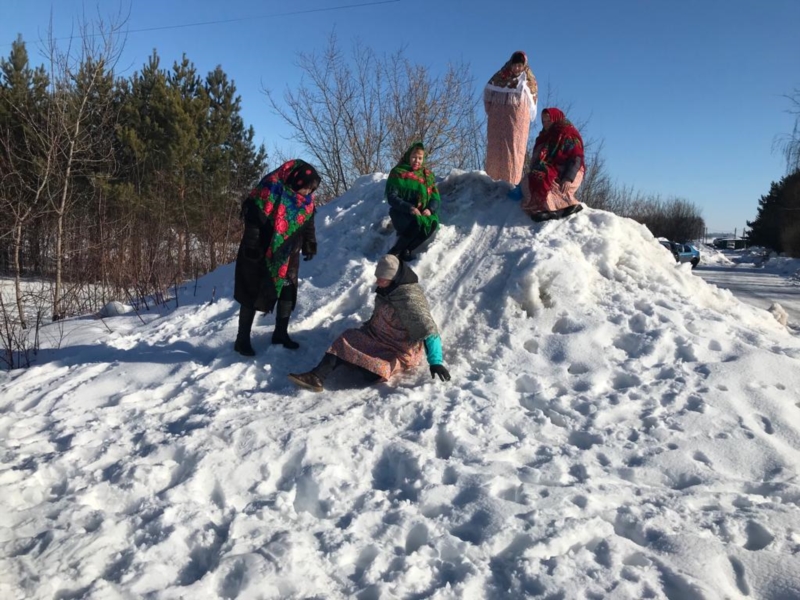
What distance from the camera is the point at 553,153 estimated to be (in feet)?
18.1

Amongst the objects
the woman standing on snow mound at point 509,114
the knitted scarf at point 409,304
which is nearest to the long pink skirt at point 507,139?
the woman standing on snow mound at point 509,114

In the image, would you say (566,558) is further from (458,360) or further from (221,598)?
(458,360)

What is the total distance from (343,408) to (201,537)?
1.37 m

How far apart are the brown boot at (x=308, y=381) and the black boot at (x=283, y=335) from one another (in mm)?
804

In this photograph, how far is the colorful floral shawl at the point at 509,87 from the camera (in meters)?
6.20

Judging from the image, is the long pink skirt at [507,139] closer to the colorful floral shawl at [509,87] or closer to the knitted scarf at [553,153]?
the colorful floral shawl at [509,87]

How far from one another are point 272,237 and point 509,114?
3.45m

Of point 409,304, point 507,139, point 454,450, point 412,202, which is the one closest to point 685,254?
point 507,139

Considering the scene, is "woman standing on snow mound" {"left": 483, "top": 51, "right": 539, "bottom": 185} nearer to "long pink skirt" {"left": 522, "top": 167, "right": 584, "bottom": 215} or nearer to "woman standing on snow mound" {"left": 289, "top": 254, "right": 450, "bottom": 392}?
"long pink skirt" {"left": 522, "top": 167, "right": 584, "bottom": 215}

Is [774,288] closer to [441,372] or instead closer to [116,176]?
[441,372]

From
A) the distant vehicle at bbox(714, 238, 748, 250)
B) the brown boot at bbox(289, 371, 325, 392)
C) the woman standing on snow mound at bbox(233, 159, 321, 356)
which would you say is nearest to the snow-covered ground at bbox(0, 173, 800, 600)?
the brown boot at bbox(289, 371, 325, 392)

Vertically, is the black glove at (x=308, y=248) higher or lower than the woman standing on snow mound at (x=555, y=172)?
lower

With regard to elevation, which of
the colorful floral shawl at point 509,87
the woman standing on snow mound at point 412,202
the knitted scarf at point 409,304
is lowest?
the knitted scarf at point 409,304

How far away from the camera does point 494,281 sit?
5094 millimetres
